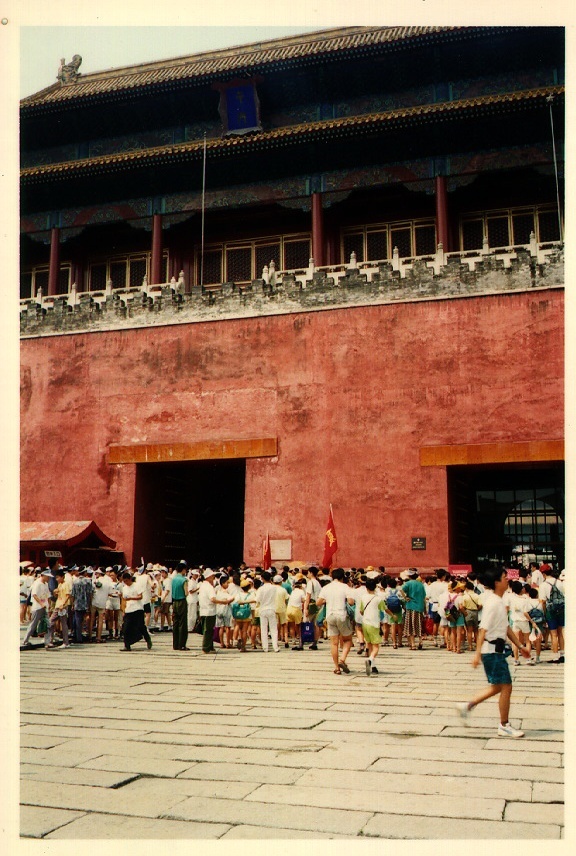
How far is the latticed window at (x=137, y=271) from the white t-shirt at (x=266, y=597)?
45.7 feet

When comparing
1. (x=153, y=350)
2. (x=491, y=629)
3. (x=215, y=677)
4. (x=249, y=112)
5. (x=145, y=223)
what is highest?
(x=249, y=112)

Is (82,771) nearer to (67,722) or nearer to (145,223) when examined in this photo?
(67,722)

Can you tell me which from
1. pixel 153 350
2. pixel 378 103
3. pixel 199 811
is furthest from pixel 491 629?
pixel 378 103

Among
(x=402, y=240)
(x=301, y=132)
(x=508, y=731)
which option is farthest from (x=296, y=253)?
(x=508, y=731)

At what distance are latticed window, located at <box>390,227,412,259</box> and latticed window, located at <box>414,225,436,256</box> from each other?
0.18m

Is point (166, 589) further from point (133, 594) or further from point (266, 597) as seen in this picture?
point (266, 597)

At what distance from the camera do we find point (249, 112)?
72.3 ft

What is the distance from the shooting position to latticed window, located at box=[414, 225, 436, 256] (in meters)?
21.4

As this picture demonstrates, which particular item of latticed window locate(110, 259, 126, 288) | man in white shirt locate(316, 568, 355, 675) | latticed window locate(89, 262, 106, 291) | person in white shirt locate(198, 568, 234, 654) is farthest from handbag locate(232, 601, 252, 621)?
latticed window locate(89, 262, 106, 291)

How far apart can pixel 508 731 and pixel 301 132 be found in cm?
1679

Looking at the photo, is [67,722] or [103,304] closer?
[67,722]

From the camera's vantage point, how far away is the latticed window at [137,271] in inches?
949

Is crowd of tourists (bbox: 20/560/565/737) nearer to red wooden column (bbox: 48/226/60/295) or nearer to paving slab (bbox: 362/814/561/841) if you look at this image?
paving slab (bbox: 362/814/561/841)
